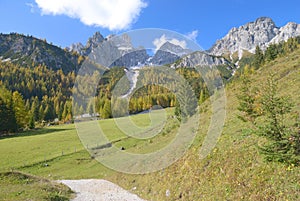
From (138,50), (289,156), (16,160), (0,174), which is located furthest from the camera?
(16,160)

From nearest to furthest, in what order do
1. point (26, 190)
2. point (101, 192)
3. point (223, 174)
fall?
point (223, 174) < point (26, 190) < point (101, 192)

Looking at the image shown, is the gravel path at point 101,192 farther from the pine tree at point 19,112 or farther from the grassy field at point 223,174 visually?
the pine tree at point 19,112

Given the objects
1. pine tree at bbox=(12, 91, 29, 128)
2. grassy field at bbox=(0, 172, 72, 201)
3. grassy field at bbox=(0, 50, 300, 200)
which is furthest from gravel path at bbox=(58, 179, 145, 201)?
pine tree at bbox=(12, 91, 29, 128)

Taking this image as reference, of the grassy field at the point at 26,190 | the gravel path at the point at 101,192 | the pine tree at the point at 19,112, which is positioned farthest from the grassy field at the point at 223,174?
the pine tree at the point at 19,112

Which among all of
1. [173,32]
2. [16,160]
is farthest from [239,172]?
[16,160]

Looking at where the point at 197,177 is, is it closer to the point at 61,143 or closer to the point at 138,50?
the point at 138,50

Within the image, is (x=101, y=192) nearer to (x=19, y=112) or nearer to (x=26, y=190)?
(x=26, y=190)

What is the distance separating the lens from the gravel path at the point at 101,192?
19.2m

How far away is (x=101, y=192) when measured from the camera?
21781 mm

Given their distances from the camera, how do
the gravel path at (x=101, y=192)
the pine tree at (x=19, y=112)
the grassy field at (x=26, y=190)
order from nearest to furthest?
the grassy field at (x=26, y=190) → the gravel path at (x=101, y=192) → the pine tree at (x=19, y=112)

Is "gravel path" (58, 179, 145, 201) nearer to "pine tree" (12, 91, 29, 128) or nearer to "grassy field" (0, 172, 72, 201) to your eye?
"grassy field" (0, 172, 72, 201)

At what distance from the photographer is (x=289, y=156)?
11.8m

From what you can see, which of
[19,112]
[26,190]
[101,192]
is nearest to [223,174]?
[101,192]

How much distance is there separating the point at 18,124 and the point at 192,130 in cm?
6286
